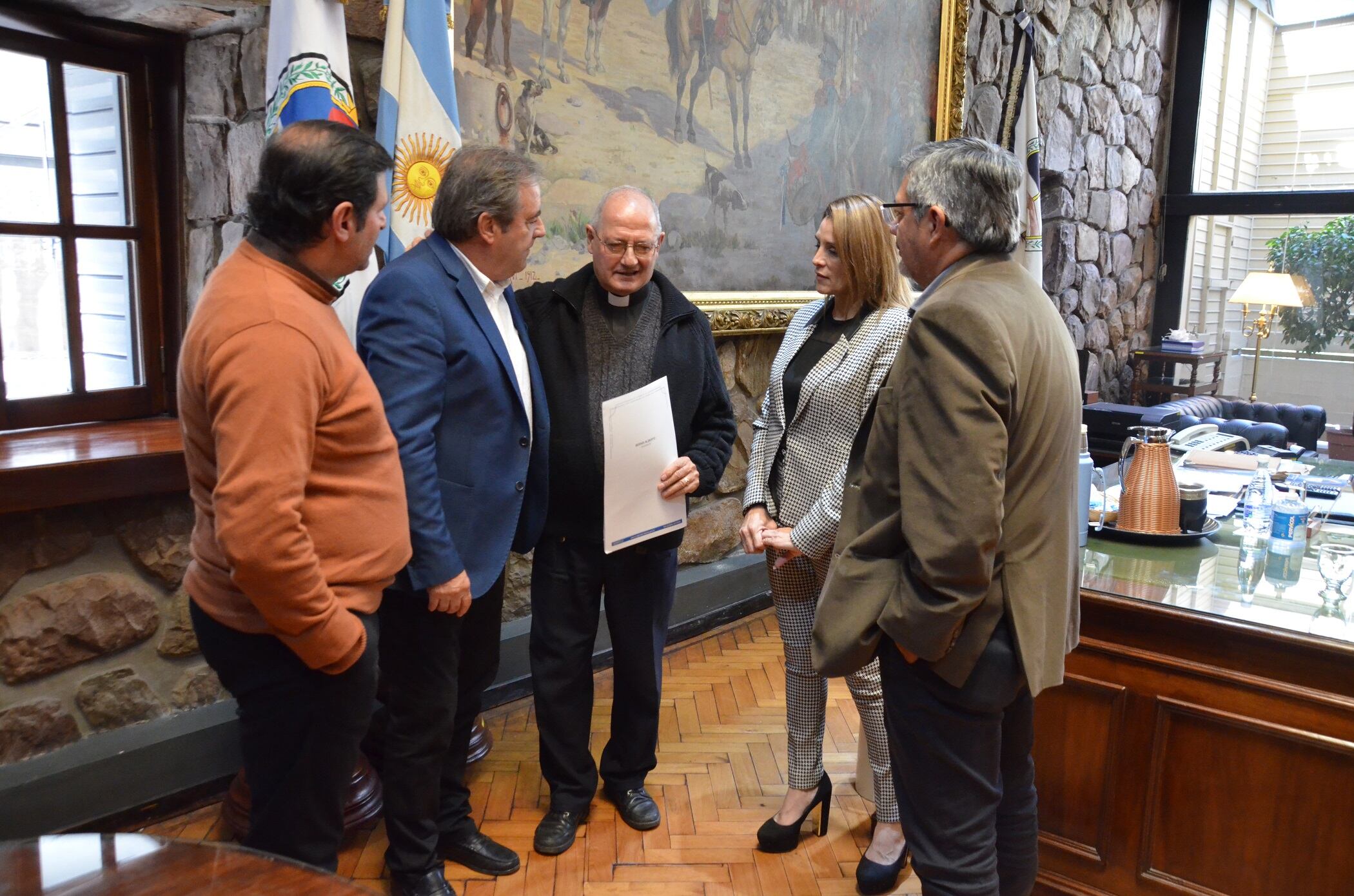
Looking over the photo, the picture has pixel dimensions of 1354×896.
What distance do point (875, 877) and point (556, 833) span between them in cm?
81

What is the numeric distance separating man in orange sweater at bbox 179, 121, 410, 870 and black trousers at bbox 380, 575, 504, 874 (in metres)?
0.35

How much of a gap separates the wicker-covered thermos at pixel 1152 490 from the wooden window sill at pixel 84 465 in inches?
92.7

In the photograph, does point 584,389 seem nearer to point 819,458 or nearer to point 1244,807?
point 819,458

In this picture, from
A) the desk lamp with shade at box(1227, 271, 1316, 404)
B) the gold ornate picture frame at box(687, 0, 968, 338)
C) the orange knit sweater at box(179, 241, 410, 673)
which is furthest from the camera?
the desk lamp with shade at box(1227, 271, 1316, 404)

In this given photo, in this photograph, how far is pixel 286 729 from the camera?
1.64 meters

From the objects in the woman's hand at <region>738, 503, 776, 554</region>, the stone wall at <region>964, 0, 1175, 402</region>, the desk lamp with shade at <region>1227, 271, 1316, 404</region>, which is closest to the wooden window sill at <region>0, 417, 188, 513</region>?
the woman's hand at <region>738, 503, 776, 554</region>

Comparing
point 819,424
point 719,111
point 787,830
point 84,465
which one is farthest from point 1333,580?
point 719,111

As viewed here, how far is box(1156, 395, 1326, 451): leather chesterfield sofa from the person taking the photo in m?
6.27

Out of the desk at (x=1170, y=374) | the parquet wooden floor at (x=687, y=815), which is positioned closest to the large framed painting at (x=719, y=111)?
the parquet wooden floor at (x=687, y=815)

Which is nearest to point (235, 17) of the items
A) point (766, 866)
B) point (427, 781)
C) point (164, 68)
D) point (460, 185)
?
point (164, 68)

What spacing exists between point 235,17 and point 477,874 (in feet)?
7.55

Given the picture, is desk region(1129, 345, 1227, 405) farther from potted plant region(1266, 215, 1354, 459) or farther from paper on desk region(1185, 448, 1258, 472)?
paper on desk region(1185, 448, 1258, 472)

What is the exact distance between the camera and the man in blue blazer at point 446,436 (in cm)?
195

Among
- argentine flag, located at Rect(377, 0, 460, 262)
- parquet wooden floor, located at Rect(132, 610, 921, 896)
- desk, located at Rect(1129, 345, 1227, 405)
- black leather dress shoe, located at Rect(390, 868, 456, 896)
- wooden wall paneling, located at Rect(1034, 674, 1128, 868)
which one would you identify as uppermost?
argentine flag, located at Rect(377, 0, 460, 262)
